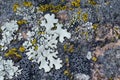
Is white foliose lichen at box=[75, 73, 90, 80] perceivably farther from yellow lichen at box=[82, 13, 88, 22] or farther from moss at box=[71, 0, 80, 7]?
moss at box=[71, 0, 80, 7]

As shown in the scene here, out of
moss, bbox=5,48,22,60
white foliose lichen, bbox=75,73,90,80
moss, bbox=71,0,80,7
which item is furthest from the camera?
moss, bbox=71,0,80,7

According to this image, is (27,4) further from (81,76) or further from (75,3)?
(81,76)

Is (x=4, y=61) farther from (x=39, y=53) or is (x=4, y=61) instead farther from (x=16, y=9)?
(x=16, y=9)

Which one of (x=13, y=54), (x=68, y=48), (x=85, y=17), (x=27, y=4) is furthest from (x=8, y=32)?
(x=85, y=17)

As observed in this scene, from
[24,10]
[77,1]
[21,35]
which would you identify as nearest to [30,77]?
[21,35]

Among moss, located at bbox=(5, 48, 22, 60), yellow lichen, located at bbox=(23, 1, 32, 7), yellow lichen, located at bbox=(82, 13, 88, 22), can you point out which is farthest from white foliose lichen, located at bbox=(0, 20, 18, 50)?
yellow lichen, located at bbox=(82, 13, 88, 22)

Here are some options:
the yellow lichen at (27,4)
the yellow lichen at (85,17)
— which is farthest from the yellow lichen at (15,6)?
the yellow lichen at (85,17)
